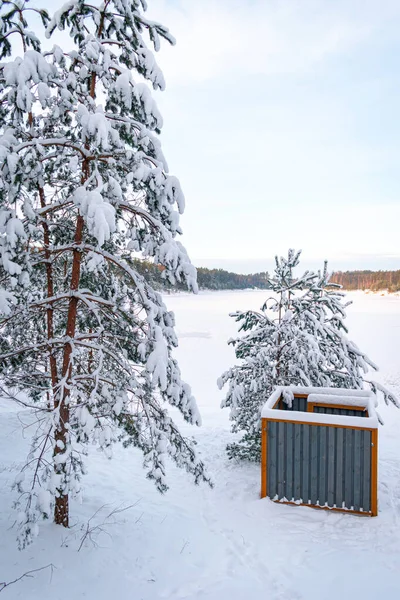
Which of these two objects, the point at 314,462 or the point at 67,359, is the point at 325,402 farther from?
the point at 67,359

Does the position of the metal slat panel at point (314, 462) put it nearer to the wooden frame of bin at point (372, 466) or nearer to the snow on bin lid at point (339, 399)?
the wooden frame of bin at point (372, 466)

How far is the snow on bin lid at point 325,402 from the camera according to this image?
5.73 m

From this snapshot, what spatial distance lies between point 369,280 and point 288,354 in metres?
118

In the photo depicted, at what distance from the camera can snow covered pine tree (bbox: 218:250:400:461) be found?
752cm

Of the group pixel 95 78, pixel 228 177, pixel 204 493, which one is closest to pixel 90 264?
pixel 95 78

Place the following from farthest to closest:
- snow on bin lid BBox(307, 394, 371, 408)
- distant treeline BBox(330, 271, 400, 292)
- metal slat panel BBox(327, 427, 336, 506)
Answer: distant treeline BBox(330, 271, 400, 292) → snow on bin lid BBox(307, 394, 371, 408) → metal slat panel BBox(327, 427, 336, 506)

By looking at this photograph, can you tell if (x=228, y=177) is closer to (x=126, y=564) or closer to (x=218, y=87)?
(x=218, y=87)

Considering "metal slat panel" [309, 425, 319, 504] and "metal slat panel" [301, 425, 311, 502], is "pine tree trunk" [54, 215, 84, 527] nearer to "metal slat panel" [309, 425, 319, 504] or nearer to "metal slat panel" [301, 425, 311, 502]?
"metal slat panel" [301, 425, 311, 502]

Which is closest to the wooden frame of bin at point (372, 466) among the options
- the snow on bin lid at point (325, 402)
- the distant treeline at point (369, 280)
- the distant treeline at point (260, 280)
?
the snow on bin lid at point (325, 402)

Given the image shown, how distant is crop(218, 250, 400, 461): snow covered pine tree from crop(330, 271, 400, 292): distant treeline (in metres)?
91.3

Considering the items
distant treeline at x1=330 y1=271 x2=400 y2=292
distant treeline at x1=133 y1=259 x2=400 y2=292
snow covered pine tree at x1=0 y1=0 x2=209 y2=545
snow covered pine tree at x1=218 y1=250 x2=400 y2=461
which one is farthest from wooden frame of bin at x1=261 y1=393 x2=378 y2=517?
distant treeline at x1=330 y1=271 x2=400 y2=292

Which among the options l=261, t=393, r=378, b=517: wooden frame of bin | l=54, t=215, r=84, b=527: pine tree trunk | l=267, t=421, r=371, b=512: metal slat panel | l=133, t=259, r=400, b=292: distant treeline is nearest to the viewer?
l=54, t=215, r=84, b=527: pine tree trunk

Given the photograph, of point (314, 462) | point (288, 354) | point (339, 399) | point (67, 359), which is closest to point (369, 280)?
point (288, 354)

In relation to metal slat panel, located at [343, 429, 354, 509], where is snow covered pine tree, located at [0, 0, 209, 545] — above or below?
above
